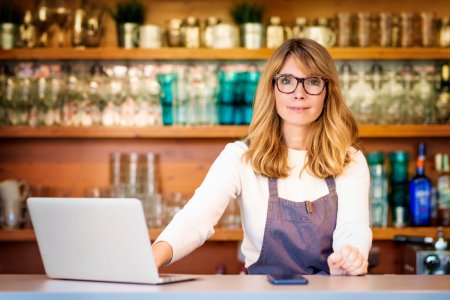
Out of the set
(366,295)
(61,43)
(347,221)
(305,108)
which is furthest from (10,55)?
(366,295)

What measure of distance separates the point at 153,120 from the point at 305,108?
155 cm

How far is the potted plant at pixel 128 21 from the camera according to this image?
12.7ft

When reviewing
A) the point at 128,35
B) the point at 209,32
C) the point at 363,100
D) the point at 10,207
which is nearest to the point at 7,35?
the point at 128,35

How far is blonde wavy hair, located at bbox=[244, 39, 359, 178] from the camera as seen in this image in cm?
235

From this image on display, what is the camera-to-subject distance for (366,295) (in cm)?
149

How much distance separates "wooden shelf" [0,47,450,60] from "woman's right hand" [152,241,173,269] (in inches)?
75.7

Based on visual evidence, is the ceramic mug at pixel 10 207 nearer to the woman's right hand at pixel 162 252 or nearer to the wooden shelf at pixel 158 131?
the wooden shelf at pixel 158 131

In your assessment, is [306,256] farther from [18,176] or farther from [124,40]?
[18,176]

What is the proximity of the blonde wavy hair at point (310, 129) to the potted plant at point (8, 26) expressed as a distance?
1834 mm

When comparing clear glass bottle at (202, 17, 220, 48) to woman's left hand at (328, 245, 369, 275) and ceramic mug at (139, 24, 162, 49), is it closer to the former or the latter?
ceramic mug at (139, 24, 162, 49)

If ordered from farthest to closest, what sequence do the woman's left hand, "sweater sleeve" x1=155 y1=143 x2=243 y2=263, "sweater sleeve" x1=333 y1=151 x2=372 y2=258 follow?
"sweater sleeve" x1=333 y1=151 x2=372 y2=258 < "sweater sleeve" x1=155 y1=143 x2=243 y2=263 < the woman's left hand

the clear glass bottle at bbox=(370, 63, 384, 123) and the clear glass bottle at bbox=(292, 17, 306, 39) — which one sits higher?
the clear glass bottle at bbox=(292, 17, 306, 39)

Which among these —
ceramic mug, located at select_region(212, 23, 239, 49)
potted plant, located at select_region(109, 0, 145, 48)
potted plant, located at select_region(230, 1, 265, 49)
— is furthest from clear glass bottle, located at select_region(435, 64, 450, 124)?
potted plant, located at select_region(109, 0, 145, 48)

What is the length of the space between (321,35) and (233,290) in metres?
2.53
